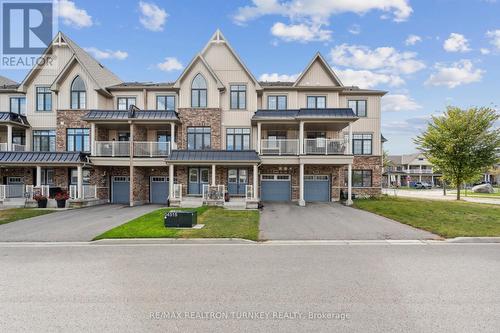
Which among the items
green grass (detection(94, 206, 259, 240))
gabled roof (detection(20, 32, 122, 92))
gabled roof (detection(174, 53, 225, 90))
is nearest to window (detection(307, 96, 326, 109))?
gabled roof (detection(174, 53, 225, 90))

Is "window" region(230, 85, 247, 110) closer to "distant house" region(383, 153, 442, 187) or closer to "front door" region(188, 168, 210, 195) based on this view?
"front door" region(188, 168, 210, 195)

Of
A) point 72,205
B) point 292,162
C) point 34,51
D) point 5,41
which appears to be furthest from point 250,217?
point 34,51

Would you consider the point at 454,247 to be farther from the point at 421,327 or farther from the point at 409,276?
the point at 421,327

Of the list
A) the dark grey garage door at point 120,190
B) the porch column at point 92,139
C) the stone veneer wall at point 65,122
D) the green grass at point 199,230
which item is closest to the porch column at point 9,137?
the stone veneer wall at point 65,122

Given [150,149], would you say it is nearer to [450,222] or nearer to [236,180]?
[236,180]

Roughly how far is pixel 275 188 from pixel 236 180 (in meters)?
3.49

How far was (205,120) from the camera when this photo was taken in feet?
70.0

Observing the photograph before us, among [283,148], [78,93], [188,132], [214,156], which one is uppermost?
[78,93]

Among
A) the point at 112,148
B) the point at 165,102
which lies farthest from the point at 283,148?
the point at 112,148

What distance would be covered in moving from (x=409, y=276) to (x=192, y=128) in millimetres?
18235

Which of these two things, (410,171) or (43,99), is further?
(410,171)

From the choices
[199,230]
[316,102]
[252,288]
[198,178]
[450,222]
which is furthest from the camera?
[316,102]

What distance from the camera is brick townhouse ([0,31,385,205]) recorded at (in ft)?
65.6

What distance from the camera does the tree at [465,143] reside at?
2539cm
